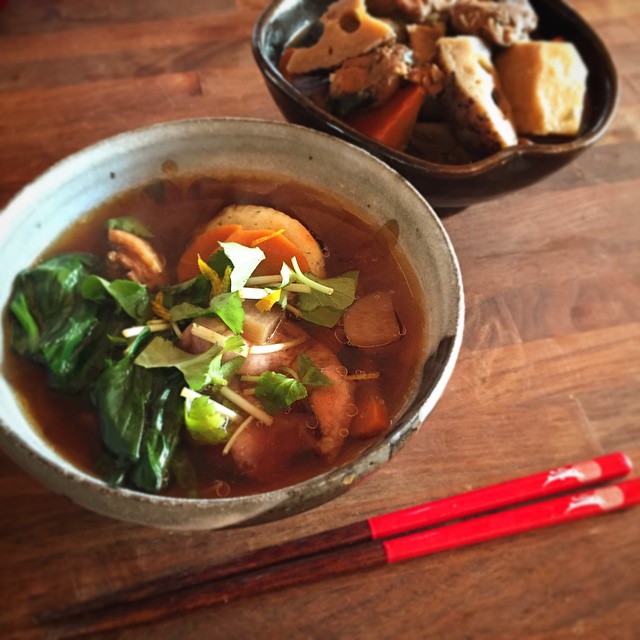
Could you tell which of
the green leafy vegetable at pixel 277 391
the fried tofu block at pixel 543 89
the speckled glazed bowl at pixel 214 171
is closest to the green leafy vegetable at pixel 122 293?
the speckled glazed bowl at pixel 214 171

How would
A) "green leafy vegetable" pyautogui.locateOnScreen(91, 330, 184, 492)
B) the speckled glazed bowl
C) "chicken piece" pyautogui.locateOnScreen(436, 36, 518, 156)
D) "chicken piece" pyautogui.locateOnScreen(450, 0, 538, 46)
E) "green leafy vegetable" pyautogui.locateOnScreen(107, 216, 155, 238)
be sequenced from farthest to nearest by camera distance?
1. "chicken piece" pyautogui.locateOnScreen(450, 0, 538, 46)
2. "chicken piece" pyautogui.locateOnScreen(436, 36, 518, 156)
3. "green leafy vegetable" pyautogui.locateOnScreen(107, 216, 155, 238)
4. "green leafy vegetable" pyautogui.locateOnScreen(91, 330, 184, 492)
5. the speckled glazed bowl

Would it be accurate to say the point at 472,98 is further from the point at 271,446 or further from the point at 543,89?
the point at 271,446

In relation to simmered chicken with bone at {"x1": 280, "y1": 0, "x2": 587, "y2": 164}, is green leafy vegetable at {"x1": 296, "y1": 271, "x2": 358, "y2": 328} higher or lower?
lower

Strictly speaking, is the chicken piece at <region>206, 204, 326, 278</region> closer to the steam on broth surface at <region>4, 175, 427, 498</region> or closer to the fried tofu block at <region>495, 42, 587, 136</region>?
the steam on broth surface at <region>4, 175, 427, 498</region>

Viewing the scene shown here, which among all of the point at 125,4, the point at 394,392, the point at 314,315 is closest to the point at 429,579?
the point at 394,392

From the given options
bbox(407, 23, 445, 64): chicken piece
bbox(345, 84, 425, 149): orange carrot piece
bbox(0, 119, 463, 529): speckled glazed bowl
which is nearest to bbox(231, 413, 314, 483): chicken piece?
bbox(0, 119, 463, 529): speckled glazed bowl

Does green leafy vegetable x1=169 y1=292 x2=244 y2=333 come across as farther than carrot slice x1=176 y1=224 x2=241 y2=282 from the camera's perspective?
No
